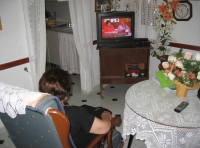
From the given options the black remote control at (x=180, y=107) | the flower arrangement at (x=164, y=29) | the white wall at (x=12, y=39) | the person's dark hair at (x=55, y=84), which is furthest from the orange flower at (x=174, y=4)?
the person's dark hair at (x=55, y=84)

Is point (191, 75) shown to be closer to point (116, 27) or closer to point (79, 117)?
point (79, 117)

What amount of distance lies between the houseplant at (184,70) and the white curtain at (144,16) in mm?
1673

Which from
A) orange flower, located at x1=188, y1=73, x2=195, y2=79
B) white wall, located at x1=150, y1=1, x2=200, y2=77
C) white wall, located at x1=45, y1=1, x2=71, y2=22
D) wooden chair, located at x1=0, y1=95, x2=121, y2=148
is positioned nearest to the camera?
wooden chair, located at x1=0, y1=95, x2=121, y2=148

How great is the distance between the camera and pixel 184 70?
1.63 meters

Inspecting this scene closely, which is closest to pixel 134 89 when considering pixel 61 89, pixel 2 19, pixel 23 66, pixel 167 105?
pixel 167 105

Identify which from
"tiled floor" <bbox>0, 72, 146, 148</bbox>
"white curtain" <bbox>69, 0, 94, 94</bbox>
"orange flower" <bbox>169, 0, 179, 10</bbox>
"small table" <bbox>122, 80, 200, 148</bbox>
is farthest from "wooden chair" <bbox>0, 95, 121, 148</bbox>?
"orange flower" <bbox>169, 0, 179, 10</bbox>

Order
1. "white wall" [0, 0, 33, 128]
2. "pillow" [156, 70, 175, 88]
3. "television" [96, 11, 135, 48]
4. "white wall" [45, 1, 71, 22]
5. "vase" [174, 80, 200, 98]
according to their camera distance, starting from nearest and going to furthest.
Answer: "vase" [174, 80, 200, 98] → "pillow" [156, 70, 175, 88] → "white wall" [0, 0, 33, 128] → "television" [96, 11, 135, 48] → "white wall" [45, 1, 71, 22]

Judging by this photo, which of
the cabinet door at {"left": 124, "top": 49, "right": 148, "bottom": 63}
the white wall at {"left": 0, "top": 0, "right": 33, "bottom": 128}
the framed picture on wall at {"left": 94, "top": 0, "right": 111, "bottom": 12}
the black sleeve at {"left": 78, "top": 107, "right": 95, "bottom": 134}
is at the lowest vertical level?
the black sleeve at {"left": 78, "top": 107, "right": 95, "bottom": 134}

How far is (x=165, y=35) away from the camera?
324 centimetres

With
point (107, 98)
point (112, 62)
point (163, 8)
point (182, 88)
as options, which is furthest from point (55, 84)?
point (163, 8)

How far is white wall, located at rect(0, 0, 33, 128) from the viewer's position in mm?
2287

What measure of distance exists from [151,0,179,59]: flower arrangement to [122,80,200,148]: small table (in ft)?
4.52

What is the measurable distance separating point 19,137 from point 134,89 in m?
1.15

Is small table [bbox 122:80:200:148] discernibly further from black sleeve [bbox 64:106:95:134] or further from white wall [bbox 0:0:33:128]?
white wall [bbox 0:0:33:128]
